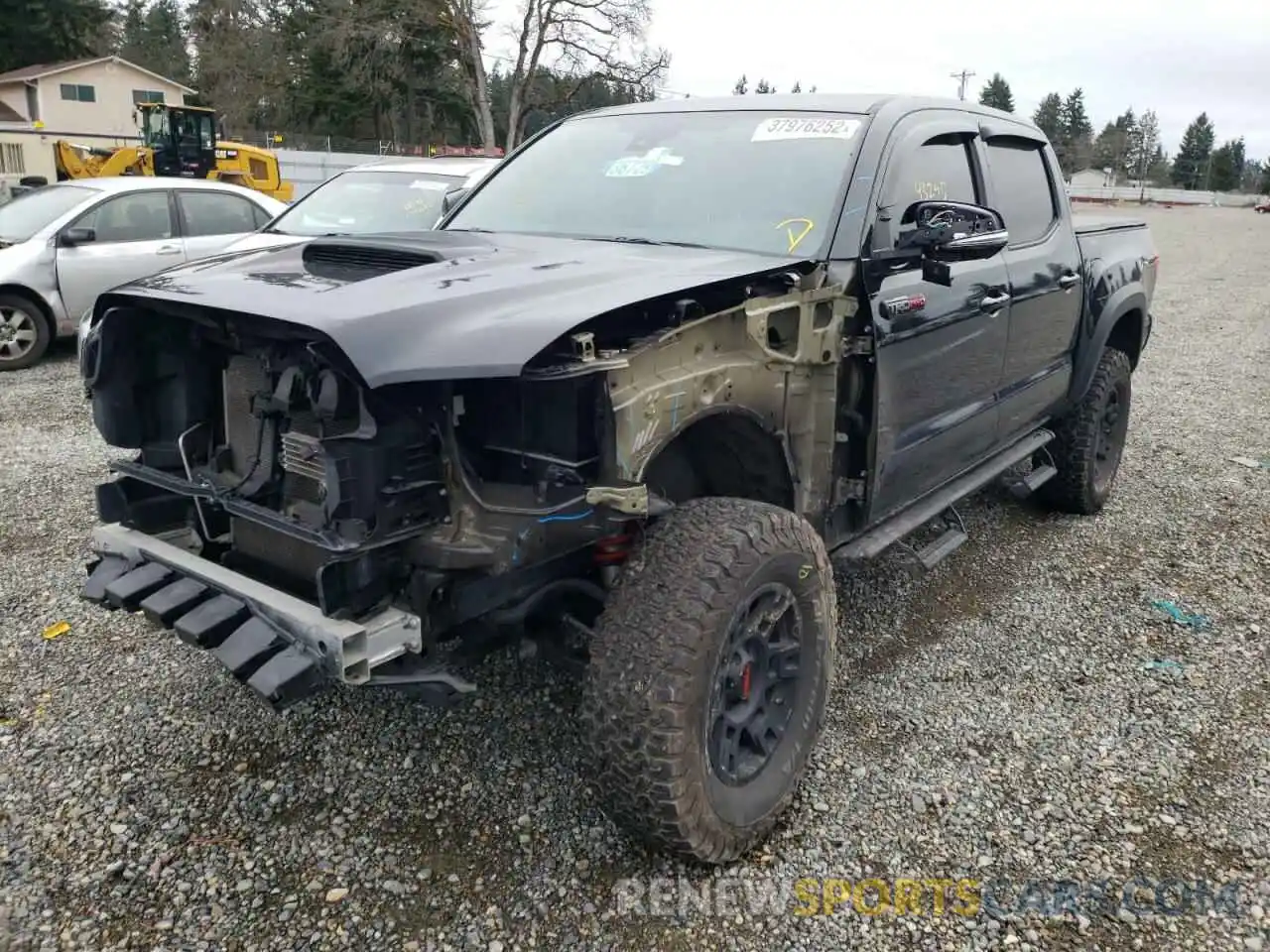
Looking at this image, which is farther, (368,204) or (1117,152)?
(1117,152)

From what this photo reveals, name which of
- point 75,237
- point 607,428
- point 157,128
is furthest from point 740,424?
point 157,128

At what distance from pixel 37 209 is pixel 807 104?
7862 mm

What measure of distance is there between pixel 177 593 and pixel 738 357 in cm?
160

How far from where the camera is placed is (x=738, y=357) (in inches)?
109

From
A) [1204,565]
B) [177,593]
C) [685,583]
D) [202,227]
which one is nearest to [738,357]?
[685,583]

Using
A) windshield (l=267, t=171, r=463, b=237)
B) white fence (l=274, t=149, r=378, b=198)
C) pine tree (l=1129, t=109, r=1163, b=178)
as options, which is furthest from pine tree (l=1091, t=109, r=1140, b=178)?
windshield (l=267, t=171, r=463, b=237)

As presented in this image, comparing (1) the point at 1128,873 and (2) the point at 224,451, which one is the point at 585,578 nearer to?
(2) the point at 224,451

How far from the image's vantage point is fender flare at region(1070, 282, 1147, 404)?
4926 millimetres

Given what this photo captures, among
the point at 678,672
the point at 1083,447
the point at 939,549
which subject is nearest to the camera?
the point at 678,672

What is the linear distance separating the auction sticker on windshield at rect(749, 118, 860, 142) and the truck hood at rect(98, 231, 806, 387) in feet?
2.08

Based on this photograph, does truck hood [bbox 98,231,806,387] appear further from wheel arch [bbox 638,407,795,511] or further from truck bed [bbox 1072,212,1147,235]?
truck bed [bbox 1072,212,1147,235]

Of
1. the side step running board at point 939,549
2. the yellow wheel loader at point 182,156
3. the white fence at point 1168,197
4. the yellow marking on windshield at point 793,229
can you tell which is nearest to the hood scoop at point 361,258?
the yellow marking on windshield at point 793,229

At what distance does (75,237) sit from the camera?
832cm

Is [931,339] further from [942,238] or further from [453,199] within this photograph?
[453,199]
